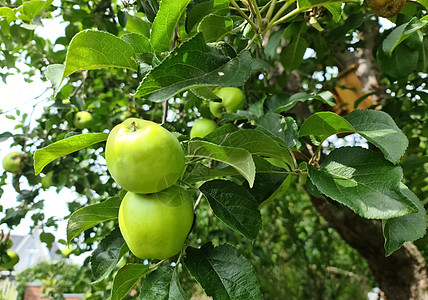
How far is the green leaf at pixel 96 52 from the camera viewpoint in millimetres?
511

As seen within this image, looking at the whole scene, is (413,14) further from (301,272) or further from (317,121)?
(301,272)

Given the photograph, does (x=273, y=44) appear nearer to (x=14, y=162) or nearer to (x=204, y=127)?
(x=204, y=127)

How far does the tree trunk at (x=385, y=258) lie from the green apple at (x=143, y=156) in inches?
53.5

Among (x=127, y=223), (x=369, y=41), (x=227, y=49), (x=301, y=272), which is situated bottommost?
(x=301, y=272)

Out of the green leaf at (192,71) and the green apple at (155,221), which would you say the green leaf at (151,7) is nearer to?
the green leaf at (192,71)

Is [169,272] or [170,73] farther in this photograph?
[169,272]

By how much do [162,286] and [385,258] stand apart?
4.92 ft

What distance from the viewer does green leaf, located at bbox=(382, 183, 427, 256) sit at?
55cm

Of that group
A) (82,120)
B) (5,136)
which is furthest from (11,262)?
(82,120)

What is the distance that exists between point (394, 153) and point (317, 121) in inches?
5.0

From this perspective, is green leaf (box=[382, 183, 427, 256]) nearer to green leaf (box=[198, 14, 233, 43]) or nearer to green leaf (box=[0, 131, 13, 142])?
green leaf (box=[198, 14, 233, 43])

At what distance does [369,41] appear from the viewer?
1964 millimetres

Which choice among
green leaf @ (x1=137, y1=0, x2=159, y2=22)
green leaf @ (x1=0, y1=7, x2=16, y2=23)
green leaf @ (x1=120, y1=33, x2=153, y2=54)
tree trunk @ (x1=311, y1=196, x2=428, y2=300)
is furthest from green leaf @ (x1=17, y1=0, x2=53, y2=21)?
tree trunk @ (x1=311, y1=196, x2=428, y2=300)

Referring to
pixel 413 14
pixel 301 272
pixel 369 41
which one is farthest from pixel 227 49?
pixel 301 272
